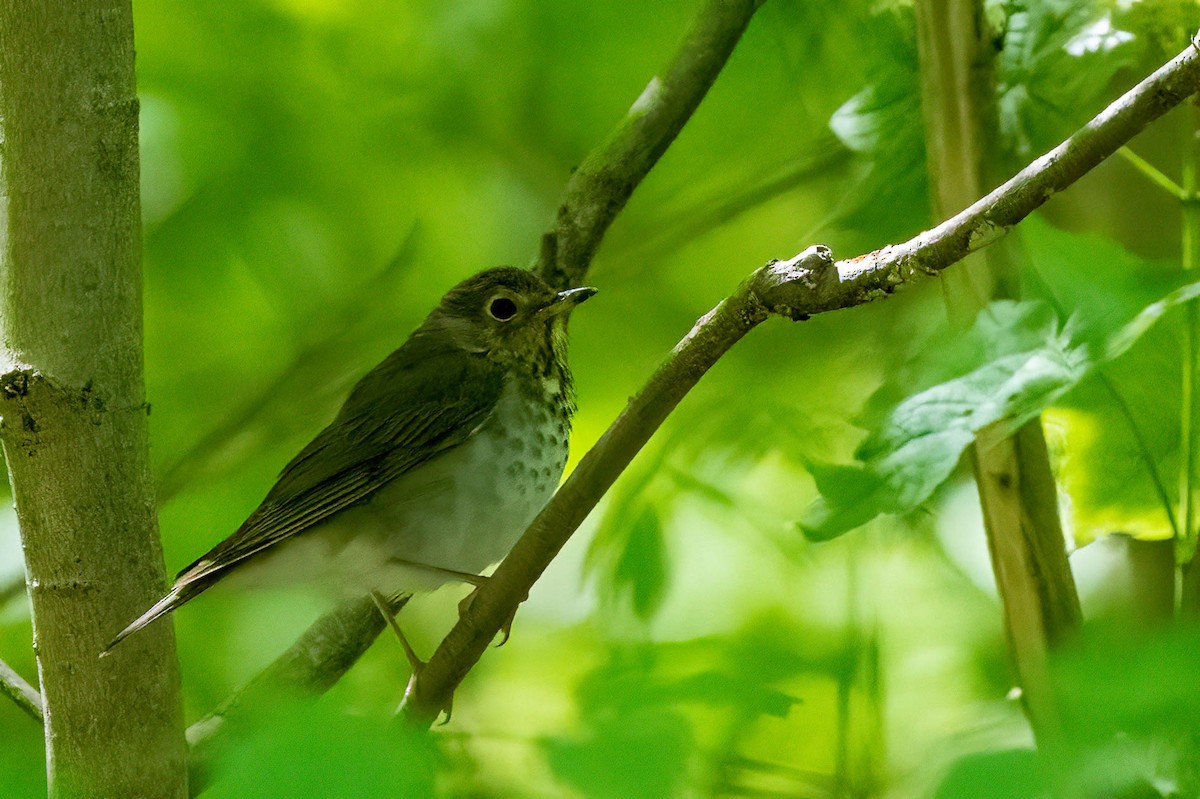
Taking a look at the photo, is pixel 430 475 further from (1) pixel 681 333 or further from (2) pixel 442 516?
(1) pixel 681 333

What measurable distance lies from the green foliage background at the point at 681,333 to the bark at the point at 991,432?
0.17 feet

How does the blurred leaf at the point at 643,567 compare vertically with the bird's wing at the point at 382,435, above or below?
below

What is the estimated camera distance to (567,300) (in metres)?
2.19

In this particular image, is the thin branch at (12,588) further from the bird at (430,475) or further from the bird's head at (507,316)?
the bird's head at (507,316)

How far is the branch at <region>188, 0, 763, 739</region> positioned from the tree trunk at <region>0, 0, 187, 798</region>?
1.52 ft

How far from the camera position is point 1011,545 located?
5.06 feet

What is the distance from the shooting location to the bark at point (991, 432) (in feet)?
4.86

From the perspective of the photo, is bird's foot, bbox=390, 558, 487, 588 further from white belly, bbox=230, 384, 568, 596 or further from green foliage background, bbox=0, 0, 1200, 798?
green foliage background, bbox=0, 0, 1200, 798

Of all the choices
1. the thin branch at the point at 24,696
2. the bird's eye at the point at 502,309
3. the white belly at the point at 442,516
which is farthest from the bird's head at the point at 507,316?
the thin branch at the point at 24,696

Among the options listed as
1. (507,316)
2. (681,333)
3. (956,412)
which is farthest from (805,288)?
(681,333)

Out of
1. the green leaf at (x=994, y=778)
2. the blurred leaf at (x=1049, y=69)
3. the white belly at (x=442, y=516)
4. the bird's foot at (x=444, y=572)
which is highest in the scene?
the blurred leaf at (x=1049, y=69)

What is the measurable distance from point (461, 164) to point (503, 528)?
93 centimetres

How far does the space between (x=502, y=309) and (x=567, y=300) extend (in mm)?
238

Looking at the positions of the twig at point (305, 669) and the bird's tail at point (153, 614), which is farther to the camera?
the twig at point (305, 669)
